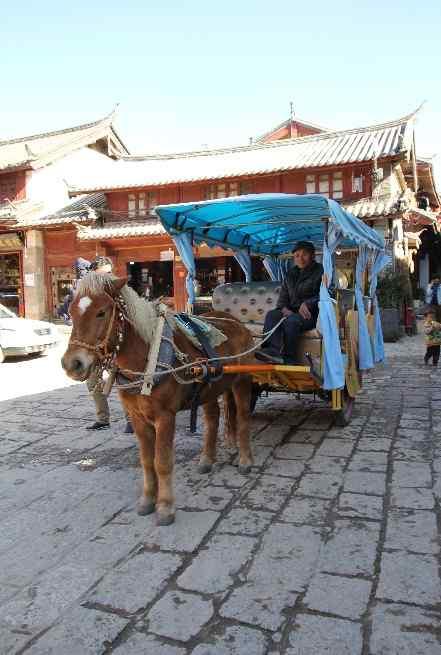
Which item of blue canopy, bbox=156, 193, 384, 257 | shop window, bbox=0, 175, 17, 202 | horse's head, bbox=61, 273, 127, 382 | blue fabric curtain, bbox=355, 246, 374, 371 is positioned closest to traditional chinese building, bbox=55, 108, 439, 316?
shop window, bbox=0, 175, 17, 202

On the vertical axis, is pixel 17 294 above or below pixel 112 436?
above

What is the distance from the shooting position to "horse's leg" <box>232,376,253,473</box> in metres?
4.48

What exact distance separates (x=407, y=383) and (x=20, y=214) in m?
17.1

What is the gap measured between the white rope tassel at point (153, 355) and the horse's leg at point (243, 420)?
49.1 inches

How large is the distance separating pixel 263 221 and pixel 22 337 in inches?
314

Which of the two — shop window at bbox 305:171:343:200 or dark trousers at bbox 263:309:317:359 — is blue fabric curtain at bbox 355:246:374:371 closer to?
dark trousers at bbox 263:309:317:359

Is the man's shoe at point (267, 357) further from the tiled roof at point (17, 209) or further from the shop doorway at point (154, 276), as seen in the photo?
the tiled roof at point (17, 209)

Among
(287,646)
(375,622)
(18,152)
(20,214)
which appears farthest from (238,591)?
(18,152)

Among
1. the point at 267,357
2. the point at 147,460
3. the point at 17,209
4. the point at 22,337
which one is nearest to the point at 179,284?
the point at 17,209

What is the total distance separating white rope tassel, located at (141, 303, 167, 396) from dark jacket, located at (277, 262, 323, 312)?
2231 mm

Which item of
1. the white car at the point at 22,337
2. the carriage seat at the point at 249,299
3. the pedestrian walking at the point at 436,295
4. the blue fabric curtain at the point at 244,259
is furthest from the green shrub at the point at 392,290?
the white car at the point at 22,337

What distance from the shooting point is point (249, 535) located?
10.7 feet

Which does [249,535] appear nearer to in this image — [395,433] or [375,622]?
[375,622]

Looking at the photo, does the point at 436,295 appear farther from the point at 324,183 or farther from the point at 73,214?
the point at 73,214
